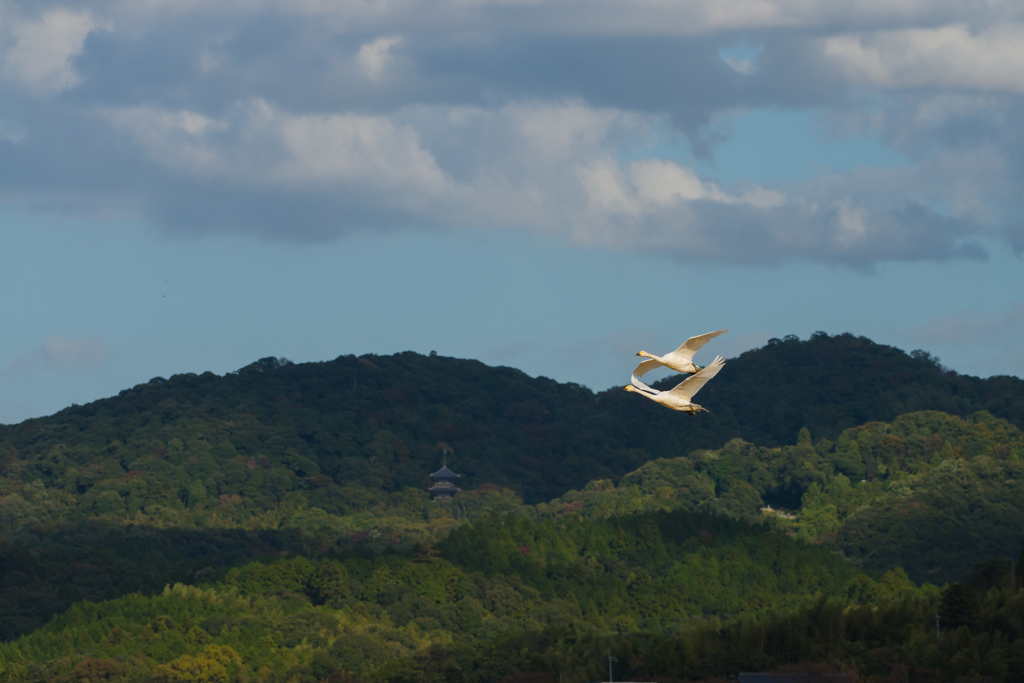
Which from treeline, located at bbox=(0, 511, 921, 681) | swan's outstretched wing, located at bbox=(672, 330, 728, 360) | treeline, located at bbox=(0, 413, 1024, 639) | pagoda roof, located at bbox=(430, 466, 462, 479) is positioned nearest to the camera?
swan's outstretched wing, located at bbox=(672, 330, 728, 360)

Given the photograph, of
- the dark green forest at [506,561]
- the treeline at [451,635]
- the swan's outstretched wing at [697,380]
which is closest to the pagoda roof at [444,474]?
the dark green forest at [506,561]

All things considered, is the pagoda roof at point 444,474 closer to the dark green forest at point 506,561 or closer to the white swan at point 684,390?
the dark green forest at point 506,561

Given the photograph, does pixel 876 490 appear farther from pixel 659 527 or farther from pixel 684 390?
pixel 684 390

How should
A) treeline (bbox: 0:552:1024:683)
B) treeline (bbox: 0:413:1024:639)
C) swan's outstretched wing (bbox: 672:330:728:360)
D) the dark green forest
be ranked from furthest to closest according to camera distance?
treeline (bbox: 0:413:1024:639) → the dark green forest → treeline (bbox: 0:552:1024:683) → swan's outstretched wing (bbox: 672:330:728:360)

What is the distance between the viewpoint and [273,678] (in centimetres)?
9556

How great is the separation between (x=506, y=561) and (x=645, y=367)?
111 metres

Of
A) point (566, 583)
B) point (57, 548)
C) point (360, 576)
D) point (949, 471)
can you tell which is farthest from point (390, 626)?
point (949, 471)

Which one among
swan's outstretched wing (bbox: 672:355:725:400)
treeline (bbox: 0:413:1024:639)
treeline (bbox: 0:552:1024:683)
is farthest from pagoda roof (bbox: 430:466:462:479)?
swan's outstretched wing (bbox: 672:355:725:400)

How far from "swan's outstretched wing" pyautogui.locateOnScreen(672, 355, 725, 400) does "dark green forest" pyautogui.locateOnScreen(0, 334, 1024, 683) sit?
160 ft

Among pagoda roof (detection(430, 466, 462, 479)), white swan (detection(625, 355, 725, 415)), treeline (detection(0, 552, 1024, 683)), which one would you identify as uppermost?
pagoda roof (detection(430, 466, 462, 479))

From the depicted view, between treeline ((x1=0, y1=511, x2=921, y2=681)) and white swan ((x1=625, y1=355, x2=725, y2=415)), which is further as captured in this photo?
treeline ((x1=0, y1=511, x2=921, y2=681))

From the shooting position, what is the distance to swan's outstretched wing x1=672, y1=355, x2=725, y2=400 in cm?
2369

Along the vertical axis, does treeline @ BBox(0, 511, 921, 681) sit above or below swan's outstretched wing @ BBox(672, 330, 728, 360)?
below

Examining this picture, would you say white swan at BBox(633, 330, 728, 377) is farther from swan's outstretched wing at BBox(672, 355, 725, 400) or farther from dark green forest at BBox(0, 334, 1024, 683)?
dark green forest at BBox(0, 334, 1024, 683)
